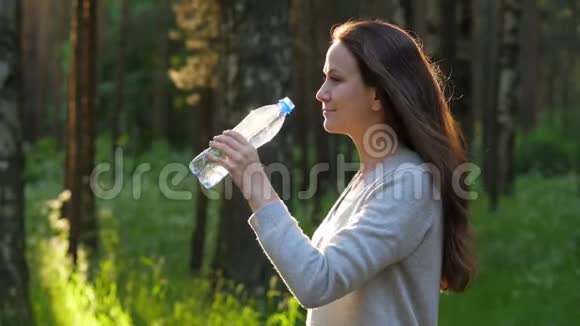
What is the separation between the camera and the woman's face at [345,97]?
3.34m

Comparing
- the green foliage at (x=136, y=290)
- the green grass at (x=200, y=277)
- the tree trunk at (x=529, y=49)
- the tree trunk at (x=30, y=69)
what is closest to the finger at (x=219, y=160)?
the green foliage at (x=136, y=290)

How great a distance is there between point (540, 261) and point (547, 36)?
34020 mm

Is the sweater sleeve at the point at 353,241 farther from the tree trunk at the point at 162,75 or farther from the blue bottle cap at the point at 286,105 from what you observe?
the tree trunk at the point at 162,75

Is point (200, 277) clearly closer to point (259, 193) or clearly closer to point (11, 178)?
point (11, 178)

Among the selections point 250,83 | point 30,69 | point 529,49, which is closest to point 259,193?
point 250,83

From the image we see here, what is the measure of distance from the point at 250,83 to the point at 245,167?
7158mm

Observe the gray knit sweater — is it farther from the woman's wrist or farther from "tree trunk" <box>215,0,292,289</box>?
"tree trunk" <box>215,0,292,289</box>

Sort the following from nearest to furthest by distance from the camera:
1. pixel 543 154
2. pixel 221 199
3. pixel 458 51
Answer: pixel 221 199 < pixel 458 51 < pixel 543 154

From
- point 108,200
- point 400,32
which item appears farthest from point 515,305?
point 108,200

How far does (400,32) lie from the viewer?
11.0 ft

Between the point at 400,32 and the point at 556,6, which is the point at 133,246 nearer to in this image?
the point at 400,32

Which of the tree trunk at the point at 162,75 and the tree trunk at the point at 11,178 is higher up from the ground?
the tree trunk at the point at 11,178

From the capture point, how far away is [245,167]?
10.5 ft

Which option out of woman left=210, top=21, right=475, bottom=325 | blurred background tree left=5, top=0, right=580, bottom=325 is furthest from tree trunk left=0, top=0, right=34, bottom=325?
woman left=210, top=21, right=475, bottom=325
